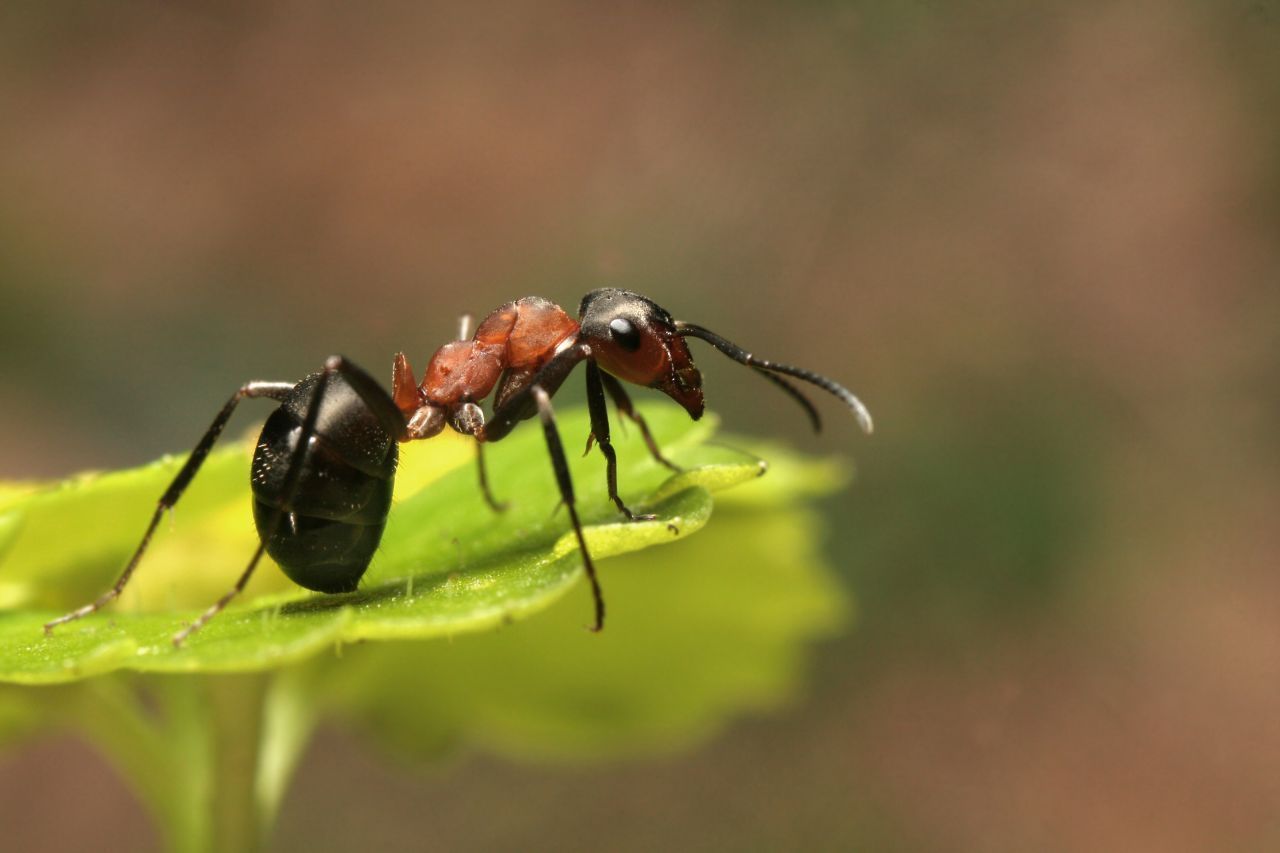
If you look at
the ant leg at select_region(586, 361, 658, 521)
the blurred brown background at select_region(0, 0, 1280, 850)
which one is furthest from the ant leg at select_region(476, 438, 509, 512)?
the blurred brown background at select_region(0, 0, 1280, 850)

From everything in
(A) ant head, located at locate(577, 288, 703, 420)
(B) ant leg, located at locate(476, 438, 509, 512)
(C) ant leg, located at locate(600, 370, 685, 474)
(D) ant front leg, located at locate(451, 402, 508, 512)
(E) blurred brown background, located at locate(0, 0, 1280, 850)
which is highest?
(A) ant head, located at locate(577, 288, 703, 420)

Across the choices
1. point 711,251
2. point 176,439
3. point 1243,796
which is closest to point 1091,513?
point 1243,796

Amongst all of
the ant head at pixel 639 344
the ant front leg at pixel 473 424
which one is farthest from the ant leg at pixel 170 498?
the ant head at pixel 639 344

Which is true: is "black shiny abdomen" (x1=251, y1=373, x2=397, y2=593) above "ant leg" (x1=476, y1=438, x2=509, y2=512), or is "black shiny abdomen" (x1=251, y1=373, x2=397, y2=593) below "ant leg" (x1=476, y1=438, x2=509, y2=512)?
above

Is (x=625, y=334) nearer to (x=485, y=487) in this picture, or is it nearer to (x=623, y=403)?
(x=623, y=403)

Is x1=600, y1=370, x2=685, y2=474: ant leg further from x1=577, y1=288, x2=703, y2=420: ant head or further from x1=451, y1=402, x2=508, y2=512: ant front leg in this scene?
x1=451, y1=402, x2=508, y2=512: ant front leg

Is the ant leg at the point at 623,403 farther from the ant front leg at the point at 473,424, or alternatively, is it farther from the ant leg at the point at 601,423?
the ant front leg at the point at 473,424

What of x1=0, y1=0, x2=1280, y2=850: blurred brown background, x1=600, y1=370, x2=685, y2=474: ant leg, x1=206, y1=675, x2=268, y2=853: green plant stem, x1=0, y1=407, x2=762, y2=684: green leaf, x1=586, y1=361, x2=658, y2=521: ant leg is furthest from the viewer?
x1=0, y1=0, x2=1280, y2=850: blurred brown background
